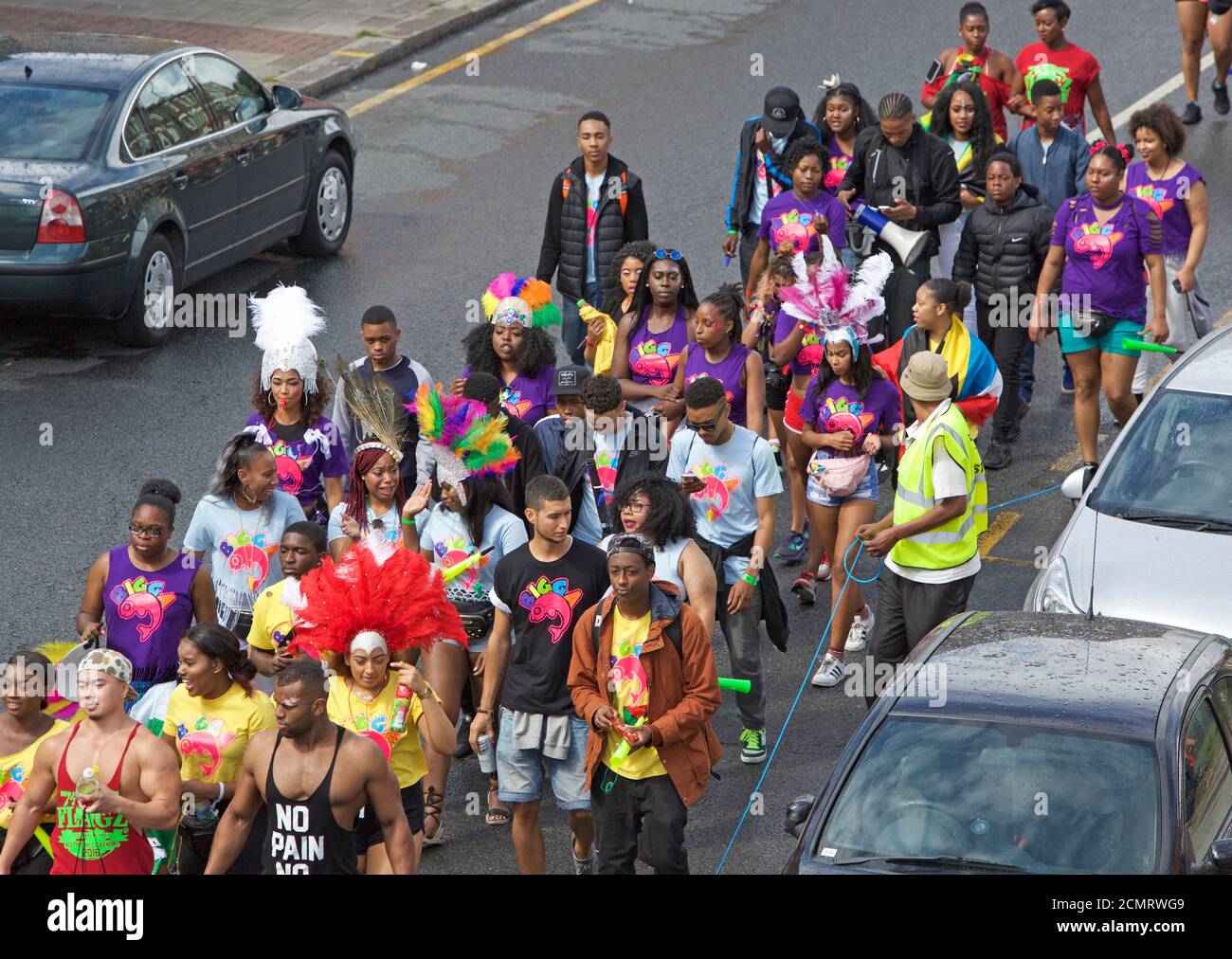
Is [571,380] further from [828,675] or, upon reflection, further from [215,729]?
[215,729]

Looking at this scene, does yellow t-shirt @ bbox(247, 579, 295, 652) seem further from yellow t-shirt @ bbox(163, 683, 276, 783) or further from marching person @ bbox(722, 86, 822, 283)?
marching person @ bbox(722, 86, 822, 283)

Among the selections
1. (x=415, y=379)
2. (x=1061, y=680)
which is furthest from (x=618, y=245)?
(x=1061, y=680)

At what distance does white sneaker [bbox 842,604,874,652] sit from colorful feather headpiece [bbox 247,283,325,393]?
3131 millimetres

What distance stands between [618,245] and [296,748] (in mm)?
6130

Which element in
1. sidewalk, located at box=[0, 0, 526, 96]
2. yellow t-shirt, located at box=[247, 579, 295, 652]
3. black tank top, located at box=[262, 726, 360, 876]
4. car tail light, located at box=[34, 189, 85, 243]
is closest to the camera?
black tank top, located at box=[262, 726, 360, 876]

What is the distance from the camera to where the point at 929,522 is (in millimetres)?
8516

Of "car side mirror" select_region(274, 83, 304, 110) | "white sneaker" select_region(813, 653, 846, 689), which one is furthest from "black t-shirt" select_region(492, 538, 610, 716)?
"car side mirror" select_region(274, 83, 304, 110)

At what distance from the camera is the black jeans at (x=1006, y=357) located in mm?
11773

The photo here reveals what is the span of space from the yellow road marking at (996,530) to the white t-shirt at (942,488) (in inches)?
85.7

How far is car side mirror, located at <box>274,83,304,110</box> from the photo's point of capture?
14453 millimetres

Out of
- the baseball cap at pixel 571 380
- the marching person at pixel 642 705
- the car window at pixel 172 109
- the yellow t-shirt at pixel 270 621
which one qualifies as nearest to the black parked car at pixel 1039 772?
the marching person at pixel 642 705

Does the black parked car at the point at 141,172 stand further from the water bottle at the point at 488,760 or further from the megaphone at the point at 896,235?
the water bottle at the point at 488,760

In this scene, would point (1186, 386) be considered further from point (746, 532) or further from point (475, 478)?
point (475, 478)
